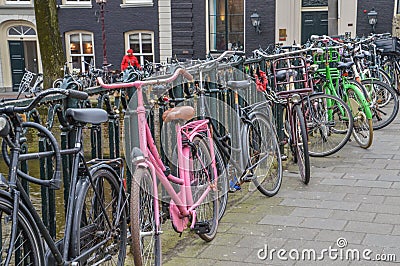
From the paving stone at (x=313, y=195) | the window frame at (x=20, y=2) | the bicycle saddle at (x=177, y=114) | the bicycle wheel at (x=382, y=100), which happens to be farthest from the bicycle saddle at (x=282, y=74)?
the window frame at (x=20, y=2)

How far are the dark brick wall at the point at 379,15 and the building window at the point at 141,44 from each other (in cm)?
887

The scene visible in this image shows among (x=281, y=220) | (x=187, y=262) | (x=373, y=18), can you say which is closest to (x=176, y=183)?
(x=187, y=262)

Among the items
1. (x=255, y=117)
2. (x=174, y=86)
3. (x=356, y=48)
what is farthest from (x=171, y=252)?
(x=356, y=48)

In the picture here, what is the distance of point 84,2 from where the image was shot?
2719 cm

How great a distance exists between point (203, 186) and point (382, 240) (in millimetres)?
1312

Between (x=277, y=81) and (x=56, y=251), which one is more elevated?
(x=277, y=81)

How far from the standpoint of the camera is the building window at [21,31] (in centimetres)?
2872

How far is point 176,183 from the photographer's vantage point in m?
3.91

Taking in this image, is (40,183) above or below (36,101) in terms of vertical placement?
below

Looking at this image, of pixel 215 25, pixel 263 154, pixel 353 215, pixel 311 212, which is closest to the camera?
pixel 353 215

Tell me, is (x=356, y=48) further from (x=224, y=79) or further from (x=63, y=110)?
(x=63, y=110)

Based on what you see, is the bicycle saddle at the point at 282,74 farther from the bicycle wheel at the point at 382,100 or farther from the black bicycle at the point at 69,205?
the black bicycle at the point at 69,205

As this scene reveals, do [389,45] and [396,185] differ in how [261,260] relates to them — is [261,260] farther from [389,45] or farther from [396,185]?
[389,45]

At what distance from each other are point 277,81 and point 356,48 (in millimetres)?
3030
